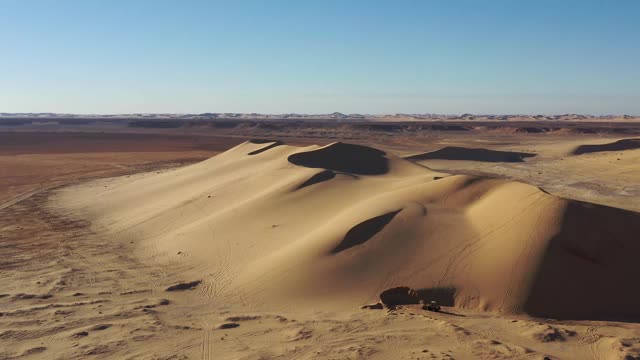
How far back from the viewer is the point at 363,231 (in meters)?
11.0

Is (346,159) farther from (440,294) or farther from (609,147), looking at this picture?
(609,147)

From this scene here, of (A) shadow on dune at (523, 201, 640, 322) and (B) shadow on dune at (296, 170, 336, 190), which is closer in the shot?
(A) shadow on dune at (523, 201, 640, 322)

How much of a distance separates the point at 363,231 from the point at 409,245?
3.44 ft

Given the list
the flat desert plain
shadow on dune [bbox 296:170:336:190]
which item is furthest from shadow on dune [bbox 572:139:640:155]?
the flat desert plain

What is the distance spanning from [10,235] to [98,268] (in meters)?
5.23

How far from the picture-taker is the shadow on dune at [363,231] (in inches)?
419

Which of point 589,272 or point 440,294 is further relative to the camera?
point 589,272

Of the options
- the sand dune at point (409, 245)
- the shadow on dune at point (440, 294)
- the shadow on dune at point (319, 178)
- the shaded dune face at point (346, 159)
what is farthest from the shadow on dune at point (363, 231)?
the shaded dune face at point (346, 159)

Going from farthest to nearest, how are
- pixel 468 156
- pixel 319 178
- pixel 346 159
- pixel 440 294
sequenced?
pixel 468 156 → pixel 346 159 → pixel 319 178 → pixel 440 294

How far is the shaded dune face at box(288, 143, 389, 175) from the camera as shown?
2117 centimetres

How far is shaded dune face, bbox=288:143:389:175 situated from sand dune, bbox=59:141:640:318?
477 cm

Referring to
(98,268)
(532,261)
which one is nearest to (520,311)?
(532,261)

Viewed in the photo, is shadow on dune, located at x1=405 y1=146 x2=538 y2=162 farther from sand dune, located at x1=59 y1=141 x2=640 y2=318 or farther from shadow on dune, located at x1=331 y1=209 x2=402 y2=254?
shadow on dune, located at x1=331 y1=209 x2=402 y2=254

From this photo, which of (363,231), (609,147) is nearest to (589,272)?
(363,231)
